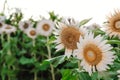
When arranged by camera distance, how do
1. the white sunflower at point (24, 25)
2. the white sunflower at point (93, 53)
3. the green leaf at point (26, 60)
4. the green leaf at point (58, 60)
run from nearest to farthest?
the white sunflower at point (93, 53) < the green leaf at point (58, 60) < the green leaf at point (26, 60) < the white sunflower at point (24, 25)

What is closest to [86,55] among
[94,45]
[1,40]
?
[94,45]

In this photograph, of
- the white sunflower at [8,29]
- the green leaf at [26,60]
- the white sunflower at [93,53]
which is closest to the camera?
the white sunflower at [93,53]

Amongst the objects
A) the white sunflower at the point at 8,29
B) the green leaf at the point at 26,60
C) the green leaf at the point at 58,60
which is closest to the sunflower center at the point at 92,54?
the green leaf at the point at 58,60

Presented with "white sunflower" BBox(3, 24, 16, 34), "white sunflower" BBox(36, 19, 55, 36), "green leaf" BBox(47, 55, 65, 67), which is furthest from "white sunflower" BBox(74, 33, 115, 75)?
"white sunflower" BBox(3, 24, 16, 34)

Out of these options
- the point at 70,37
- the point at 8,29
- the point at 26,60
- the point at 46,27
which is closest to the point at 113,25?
the point at 70,37

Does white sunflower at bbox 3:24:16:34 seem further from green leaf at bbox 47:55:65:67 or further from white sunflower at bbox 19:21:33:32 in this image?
green leaf at bbox 47:55:65:67

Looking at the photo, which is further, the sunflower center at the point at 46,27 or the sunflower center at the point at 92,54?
the sunflower center at the point at 46,27

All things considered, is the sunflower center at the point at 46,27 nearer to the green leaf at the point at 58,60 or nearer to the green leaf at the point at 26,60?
the green leaf at the point at 26,60

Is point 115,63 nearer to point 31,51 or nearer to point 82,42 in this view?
point 82,42

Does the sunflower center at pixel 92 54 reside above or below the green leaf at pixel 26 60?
above
